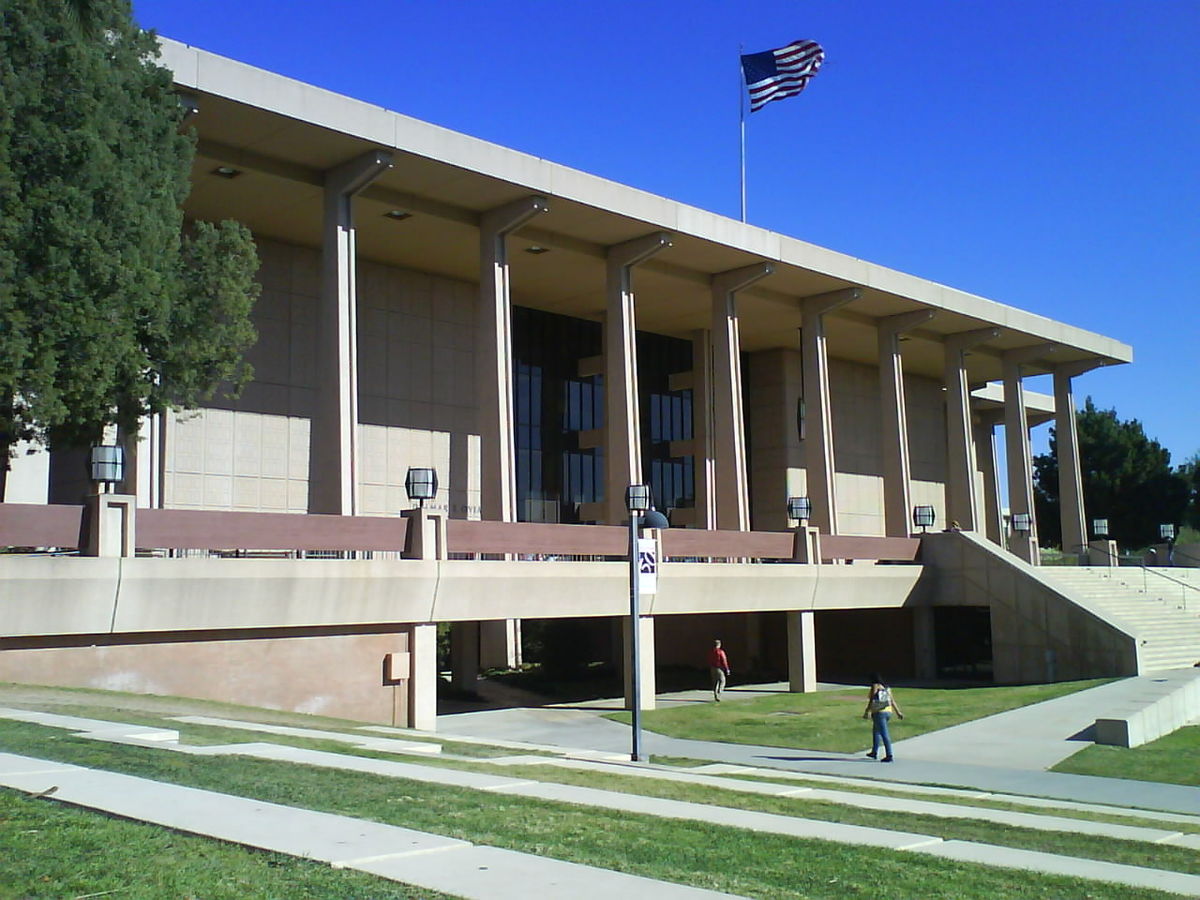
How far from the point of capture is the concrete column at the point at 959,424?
49125 millimetres

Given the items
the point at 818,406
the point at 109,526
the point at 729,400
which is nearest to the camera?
the point at 109,526

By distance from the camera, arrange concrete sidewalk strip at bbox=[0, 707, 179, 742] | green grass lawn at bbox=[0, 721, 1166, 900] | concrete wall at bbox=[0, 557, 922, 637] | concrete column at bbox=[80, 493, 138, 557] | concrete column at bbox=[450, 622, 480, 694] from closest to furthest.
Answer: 1. green grass lawn at bbox=[0, 721, 1166, 900]
2. concrete sidewalk strip at bbox=[0, 707, 179, 742]
3. concrete wall at bbox=[0, 557, 922, 637]
4. concrete column at bbox=[80, 493, 138, 557]
5. concrete column at bbox=[450, 622, 480, 694]

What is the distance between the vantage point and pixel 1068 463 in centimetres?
5475

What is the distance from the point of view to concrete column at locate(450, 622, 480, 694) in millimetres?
30688

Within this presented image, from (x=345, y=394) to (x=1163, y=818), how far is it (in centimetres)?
2050

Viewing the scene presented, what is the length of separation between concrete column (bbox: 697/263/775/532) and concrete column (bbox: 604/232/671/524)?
4054 mm

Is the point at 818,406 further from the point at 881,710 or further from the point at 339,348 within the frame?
the point at 881,710

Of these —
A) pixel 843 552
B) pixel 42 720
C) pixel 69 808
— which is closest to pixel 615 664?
pixel 843 552

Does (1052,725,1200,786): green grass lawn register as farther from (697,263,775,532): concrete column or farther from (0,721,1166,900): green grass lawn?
(697,263,775,532): concrete column

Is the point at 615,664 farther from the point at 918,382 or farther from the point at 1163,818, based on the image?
the point at 918,382

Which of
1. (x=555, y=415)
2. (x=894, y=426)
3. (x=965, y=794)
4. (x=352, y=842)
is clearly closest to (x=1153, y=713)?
(x=965, y=794)

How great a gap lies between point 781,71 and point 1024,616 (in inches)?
739

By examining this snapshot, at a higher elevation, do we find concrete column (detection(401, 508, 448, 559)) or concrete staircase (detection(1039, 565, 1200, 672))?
concrete column (detection(401, 508, 448, 559))

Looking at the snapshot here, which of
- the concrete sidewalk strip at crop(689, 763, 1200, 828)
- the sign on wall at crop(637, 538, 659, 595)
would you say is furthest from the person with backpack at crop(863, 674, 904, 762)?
the sign on wall at crop(637, 538, 659, 595)
